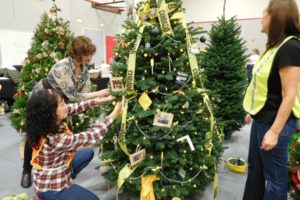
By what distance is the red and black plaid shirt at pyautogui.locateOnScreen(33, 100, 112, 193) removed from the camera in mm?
1481

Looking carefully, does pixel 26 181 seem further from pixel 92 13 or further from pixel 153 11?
pixel 92 13

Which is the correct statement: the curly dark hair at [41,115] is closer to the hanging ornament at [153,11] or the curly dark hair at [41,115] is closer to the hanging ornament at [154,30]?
the hanging ornament at [154,30]

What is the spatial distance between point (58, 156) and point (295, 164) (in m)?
1.52

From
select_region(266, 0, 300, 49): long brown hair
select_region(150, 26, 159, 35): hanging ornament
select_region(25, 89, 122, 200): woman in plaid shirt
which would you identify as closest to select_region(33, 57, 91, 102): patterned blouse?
select_region(25, 89, 122, 200): woman in plaid shirt

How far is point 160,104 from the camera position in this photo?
1.89 m

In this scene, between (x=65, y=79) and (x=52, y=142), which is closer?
(x=52, y=142)

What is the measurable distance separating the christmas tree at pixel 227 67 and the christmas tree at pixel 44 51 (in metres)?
1.93

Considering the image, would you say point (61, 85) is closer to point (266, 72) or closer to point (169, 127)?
point (169, 127)

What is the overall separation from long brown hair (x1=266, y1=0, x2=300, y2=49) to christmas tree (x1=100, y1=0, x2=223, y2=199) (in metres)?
0.71

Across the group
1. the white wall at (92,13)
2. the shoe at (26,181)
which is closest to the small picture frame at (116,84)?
the shoe at (26,181)

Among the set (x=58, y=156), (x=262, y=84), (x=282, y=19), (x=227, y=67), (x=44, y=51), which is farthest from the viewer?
(x=227, y=67)

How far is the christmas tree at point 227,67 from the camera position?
3352mm

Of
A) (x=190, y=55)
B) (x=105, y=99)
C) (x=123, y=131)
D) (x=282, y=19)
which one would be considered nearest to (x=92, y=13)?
(x=105, y=99)

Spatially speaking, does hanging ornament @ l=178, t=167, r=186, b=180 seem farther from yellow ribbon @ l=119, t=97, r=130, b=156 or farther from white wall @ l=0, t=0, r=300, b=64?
white wall @ l=0, t=0, r=300, b=64
